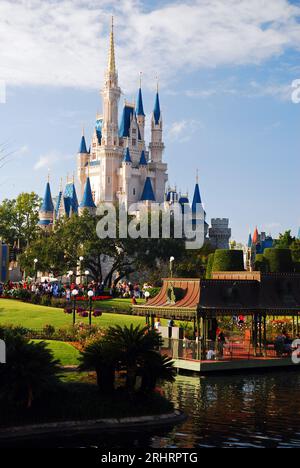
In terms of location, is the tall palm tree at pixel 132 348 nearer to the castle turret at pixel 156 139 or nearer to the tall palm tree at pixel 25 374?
the tall palm tree at pixel 25 374

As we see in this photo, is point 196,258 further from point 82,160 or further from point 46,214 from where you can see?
point 82,160

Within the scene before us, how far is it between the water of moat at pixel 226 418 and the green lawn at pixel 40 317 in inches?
420

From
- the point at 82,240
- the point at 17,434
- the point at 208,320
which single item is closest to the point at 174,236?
the point at 82,240

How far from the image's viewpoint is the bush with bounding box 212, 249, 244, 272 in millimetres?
38469

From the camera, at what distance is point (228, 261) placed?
38.5 metres

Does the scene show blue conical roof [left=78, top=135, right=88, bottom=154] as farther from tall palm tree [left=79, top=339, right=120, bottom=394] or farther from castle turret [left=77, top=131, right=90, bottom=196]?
tall palm tree [left=79, top=339, right=120, bottom=394]

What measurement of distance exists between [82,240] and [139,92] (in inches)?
2078

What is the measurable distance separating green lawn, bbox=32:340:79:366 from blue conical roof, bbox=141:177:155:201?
236 ft

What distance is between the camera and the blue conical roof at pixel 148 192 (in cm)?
10025

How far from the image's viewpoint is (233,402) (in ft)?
67.6

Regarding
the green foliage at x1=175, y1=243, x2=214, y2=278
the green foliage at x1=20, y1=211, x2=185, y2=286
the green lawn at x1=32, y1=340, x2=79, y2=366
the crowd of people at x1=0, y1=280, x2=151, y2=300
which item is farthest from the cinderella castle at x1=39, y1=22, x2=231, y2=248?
the green lawn at x1=32, y1=340, x2=79, y2=366

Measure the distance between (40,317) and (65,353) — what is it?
9831mm

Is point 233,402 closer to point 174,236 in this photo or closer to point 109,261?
point 174,236

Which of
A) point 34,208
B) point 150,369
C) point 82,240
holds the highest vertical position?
point 34,208
